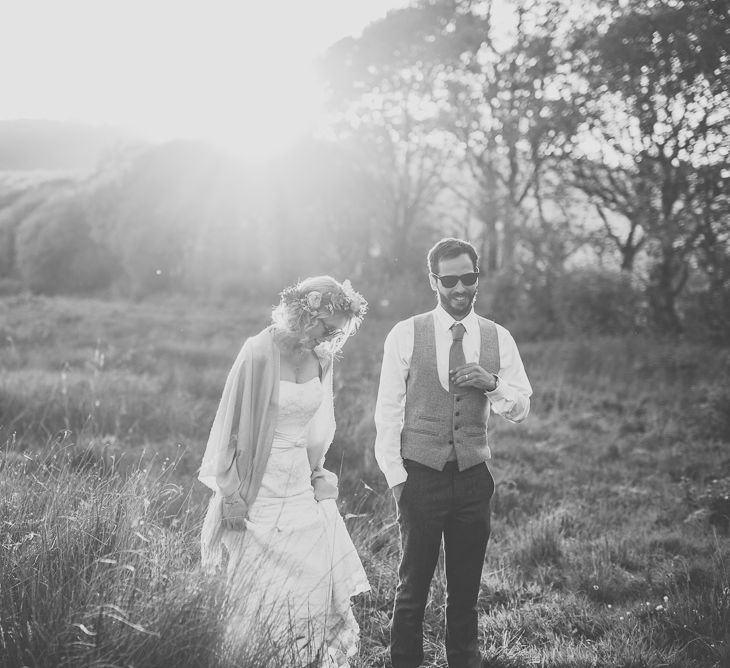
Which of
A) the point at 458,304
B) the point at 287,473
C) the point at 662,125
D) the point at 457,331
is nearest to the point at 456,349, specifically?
the point at 457,331

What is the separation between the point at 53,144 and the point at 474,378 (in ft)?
142

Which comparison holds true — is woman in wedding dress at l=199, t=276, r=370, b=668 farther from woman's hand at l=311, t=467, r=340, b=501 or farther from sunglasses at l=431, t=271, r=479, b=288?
sunglasses at l=431, t=271, r=479, b=288

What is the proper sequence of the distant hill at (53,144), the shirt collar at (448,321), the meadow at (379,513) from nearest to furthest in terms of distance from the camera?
the meadow at (379,513) → the shirt collar at (448,321) → the distant hill at (53,144)

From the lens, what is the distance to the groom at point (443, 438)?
336cm

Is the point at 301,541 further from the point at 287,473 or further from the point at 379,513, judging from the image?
the point at 379,513

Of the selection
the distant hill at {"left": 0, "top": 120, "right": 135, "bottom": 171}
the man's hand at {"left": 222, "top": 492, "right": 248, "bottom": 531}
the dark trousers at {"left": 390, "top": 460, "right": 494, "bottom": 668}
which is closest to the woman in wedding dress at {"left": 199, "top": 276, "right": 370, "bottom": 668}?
the man's hand at {"left": 222, "top": 492, "right": 248, "bottom": 531}

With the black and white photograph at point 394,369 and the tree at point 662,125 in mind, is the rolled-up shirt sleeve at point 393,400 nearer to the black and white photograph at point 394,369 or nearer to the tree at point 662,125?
the black and white photograph at point 394,369

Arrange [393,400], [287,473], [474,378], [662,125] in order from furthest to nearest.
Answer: [662,125], [287,473], [393,400], [474,378]

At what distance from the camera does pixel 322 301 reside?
12.1 ft

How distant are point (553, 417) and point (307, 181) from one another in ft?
62.5

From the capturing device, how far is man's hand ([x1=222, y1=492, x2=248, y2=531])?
3.53 m

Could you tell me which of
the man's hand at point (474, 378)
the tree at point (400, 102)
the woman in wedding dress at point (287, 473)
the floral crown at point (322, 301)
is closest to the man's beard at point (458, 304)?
the man's hand at point (474, 378)

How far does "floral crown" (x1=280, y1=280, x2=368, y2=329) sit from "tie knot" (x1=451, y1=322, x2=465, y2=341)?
1.69 feet

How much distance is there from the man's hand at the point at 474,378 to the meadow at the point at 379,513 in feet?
4.34
